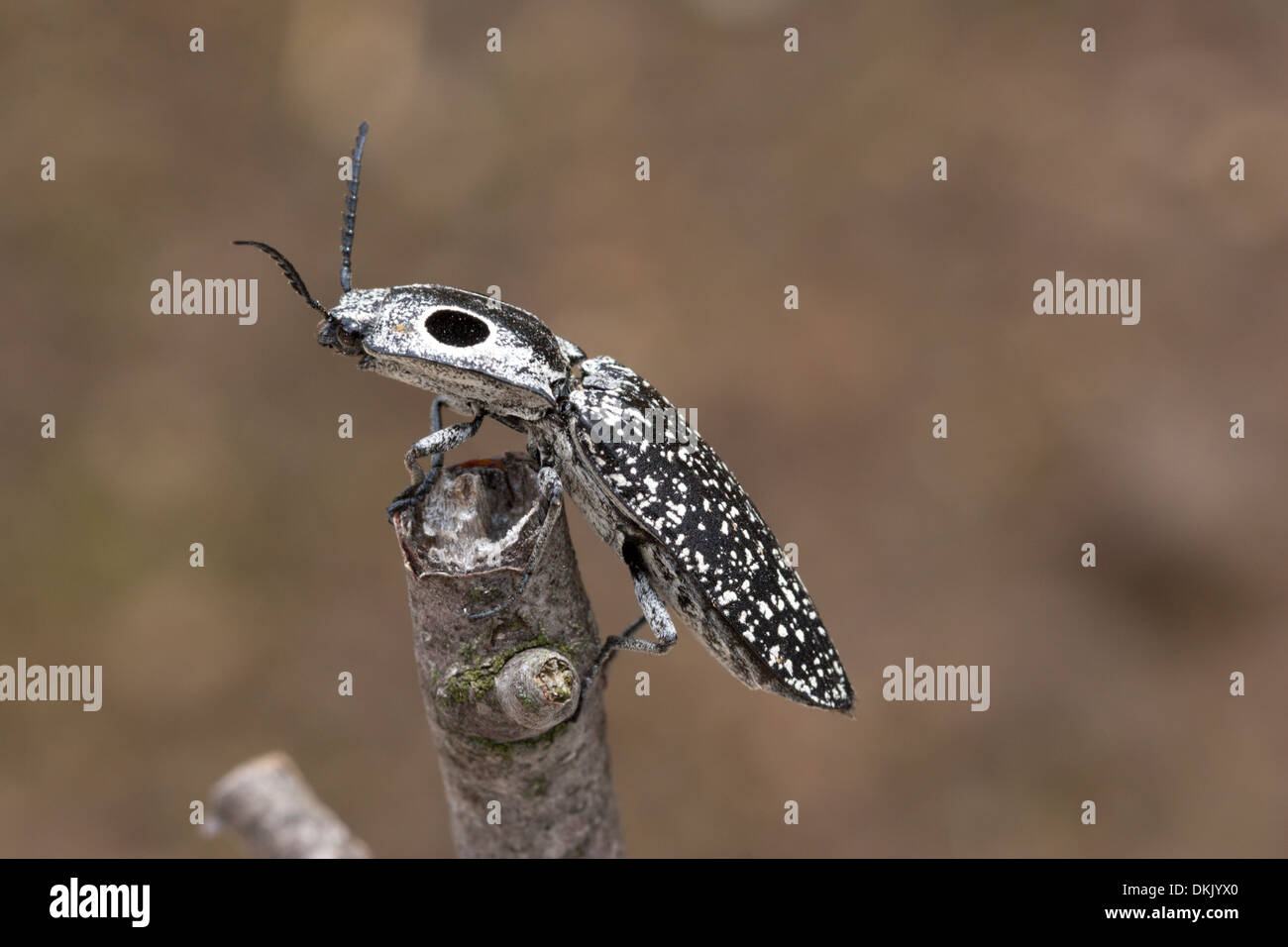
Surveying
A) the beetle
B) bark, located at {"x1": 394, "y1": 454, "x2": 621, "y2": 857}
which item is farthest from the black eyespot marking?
bark, located at {"x1": 394, "y1": 454, "x2": 621, "y2": 857}

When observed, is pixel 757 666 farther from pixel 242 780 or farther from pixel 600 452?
pixel 242 780

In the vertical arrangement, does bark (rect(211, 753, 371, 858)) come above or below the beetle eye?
below

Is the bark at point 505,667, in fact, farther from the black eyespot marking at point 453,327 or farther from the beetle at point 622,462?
the black eyespot marking at point 453,327

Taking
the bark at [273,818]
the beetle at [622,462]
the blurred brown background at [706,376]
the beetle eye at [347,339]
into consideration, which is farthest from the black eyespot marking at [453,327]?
the blurred brown background at [706,376]

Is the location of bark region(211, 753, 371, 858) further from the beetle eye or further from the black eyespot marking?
the black eyespot marking

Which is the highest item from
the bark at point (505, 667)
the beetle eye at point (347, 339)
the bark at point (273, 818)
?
the beetle eye at point (347, 339)
